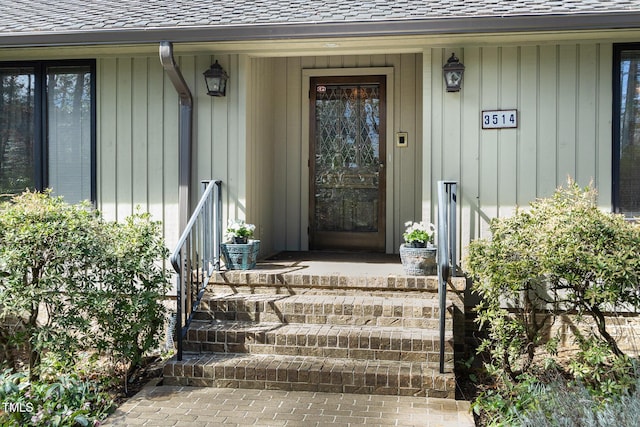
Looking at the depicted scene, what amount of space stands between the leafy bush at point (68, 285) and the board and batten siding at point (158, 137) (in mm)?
1200

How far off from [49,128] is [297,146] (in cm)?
263

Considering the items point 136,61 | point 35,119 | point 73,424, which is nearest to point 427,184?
point 136,61

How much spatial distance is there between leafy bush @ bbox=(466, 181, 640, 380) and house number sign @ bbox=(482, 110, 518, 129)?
100 cm

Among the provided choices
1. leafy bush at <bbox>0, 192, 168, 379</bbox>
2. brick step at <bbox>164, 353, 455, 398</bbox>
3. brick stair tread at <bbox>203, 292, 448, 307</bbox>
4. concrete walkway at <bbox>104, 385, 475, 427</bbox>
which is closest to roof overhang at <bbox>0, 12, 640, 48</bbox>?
leafy bush at <bbox>0, 192, 168, 379</bbox>

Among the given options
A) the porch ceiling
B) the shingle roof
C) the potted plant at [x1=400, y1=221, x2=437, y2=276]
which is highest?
the shingle roof

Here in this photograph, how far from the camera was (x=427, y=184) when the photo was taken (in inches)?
215

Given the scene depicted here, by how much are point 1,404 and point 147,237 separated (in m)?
1.63

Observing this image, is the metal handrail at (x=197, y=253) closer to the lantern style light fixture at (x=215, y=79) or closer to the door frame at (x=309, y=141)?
the lantern style light fixture at (x=215, y=79)

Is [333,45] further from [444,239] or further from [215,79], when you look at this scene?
[444,239]

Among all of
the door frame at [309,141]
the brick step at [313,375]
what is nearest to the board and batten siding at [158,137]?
the door frame at [309,141]

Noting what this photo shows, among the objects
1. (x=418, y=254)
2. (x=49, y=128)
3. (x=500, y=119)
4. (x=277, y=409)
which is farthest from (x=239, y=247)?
(x=500, y=119)

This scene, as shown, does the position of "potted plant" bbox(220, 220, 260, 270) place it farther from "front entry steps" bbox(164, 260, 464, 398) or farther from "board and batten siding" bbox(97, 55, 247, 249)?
"board and batten siding" bbox(97, 55, 247, 249)

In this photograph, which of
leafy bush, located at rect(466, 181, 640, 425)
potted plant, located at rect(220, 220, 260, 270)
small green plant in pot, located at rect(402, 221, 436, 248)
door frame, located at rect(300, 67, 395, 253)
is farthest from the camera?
door frame, located at rect(300, 67, 395, 253)

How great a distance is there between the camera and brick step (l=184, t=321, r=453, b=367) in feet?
14.4
